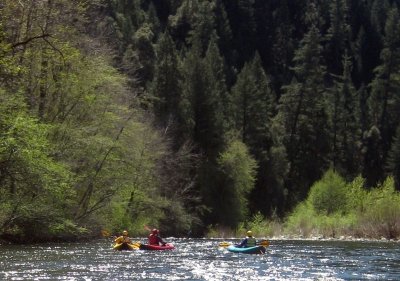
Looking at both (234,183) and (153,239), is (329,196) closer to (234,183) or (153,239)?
(234,183)

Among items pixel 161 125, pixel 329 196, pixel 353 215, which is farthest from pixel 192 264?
pixel 161 125

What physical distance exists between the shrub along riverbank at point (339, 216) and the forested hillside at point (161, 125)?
0.60 m

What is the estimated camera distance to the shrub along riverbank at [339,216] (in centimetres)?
3759

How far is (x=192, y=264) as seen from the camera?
22094 millimetres

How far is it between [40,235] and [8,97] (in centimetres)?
795

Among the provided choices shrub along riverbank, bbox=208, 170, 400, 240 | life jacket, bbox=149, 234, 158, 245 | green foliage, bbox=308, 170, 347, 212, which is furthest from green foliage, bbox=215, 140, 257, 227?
life jacket, bbox=149, 234, 158, 245

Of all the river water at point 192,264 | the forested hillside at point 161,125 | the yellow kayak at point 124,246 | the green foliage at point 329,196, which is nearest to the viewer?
the river water at point 192,264

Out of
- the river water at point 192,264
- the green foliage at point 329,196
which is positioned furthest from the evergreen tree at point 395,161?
the river water at point 192,264

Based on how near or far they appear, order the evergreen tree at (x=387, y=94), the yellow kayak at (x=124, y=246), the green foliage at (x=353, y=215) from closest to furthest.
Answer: the yellow kayak at (x=124, y=246), the green foliage at (x=353, y=215), the evergreen tree at (x=387, y=94)

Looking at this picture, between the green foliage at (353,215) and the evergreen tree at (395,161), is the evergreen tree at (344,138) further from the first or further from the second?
the green foliage at (353,215)

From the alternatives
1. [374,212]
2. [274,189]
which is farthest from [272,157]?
[374,212]

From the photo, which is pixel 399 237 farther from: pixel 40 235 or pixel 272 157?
pixel 272 157

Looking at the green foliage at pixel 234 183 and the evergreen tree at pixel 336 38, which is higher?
the evergreen tree at pixel 336 38

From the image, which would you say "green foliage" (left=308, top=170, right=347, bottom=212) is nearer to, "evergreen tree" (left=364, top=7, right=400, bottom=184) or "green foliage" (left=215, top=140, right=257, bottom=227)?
"green foliage" (left=215, top=140, right=257, bottom=227)
